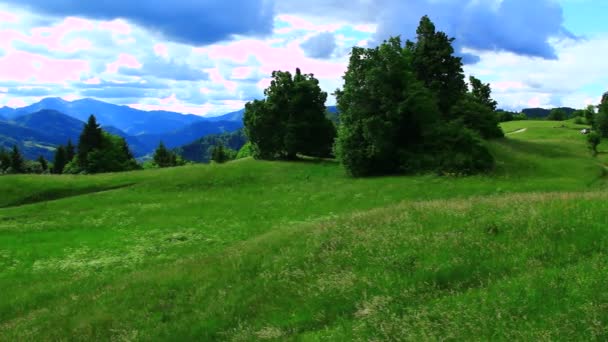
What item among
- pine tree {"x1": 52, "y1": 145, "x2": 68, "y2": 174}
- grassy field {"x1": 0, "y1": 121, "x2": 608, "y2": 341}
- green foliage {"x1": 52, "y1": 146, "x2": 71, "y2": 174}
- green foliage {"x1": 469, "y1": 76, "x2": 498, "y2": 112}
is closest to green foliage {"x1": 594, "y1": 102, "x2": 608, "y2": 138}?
green foliage {"x1": 469, "y1": 76, "x2": 498, "y2": 112}

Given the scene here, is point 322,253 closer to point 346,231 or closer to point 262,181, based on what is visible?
point 346,231

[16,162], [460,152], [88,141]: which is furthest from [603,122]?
[16,162]

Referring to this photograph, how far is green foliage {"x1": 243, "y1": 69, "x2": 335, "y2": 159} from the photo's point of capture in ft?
210

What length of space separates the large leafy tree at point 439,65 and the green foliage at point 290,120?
46.7 ft

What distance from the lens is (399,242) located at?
42.9 ft

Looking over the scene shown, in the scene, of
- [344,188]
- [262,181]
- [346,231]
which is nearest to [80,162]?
[262,181]

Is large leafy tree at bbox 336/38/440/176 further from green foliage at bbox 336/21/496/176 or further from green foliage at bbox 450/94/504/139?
green foliage at bbox 450/94/504/139

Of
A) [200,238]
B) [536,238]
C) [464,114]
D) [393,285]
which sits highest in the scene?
[464,114]

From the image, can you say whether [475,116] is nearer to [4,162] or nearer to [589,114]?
[589,114]

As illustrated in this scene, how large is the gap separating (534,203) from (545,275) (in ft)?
20.8

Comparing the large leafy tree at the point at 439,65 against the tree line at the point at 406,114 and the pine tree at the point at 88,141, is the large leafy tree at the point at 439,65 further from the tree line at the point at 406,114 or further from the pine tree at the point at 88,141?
the pine tree at the point at 88,141

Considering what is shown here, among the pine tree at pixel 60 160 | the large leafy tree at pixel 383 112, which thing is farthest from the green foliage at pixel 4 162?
the large leafy tree at pixel 383 112

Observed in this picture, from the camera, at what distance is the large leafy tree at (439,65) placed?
6156cm

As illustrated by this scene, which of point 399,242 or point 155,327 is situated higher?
point 399,242
